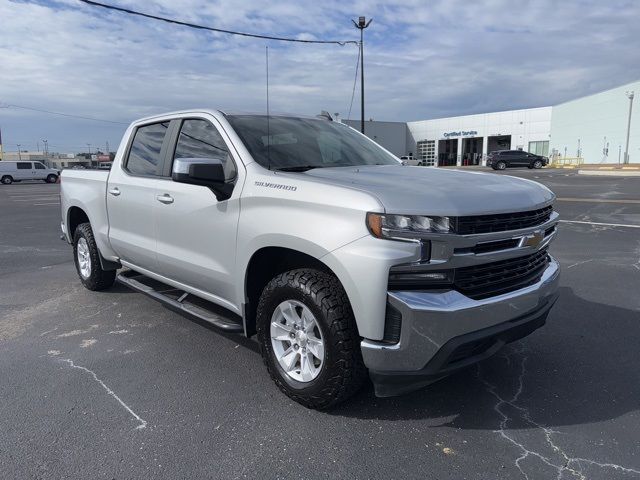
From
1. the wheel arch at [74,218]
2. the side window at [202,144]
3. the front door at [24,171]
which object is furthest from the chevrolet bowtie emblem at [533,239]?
the front door at [24,171]

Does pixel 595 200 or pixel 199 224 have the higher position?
pixel 199 224

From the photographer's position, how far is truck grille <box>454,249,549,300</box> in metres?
2.90

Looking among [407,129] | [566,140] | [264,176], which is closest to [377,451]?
[264,176]

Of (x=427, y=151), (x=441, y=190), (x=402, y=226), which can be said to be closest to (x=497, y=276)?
(x=441, y=190)

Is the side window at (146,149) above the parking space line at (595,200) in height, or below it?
above

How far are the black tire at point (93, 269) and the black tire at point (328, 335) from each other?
3.31 meters

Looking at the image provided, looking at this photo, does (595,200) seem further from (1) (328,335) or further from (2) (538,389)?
(1) (328,335)

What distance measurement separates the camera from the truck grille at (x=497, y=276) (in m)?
2.90

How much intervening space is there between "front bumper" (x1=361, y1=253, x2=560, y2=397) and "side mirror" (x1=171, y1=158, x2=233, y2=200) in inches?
59.5

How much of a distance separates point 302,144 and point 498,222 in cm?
180

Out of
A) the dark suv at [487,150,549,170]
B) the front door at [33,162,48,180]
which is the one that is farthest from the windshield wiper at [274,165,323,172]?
the front door at [33,162,48,180]

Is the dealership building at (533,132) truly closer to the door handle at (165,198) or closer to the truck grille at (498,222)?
the door handle at (165,198)

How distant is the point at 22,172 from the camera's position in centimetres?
4284

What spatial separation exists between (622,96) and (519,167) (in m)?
12.1
